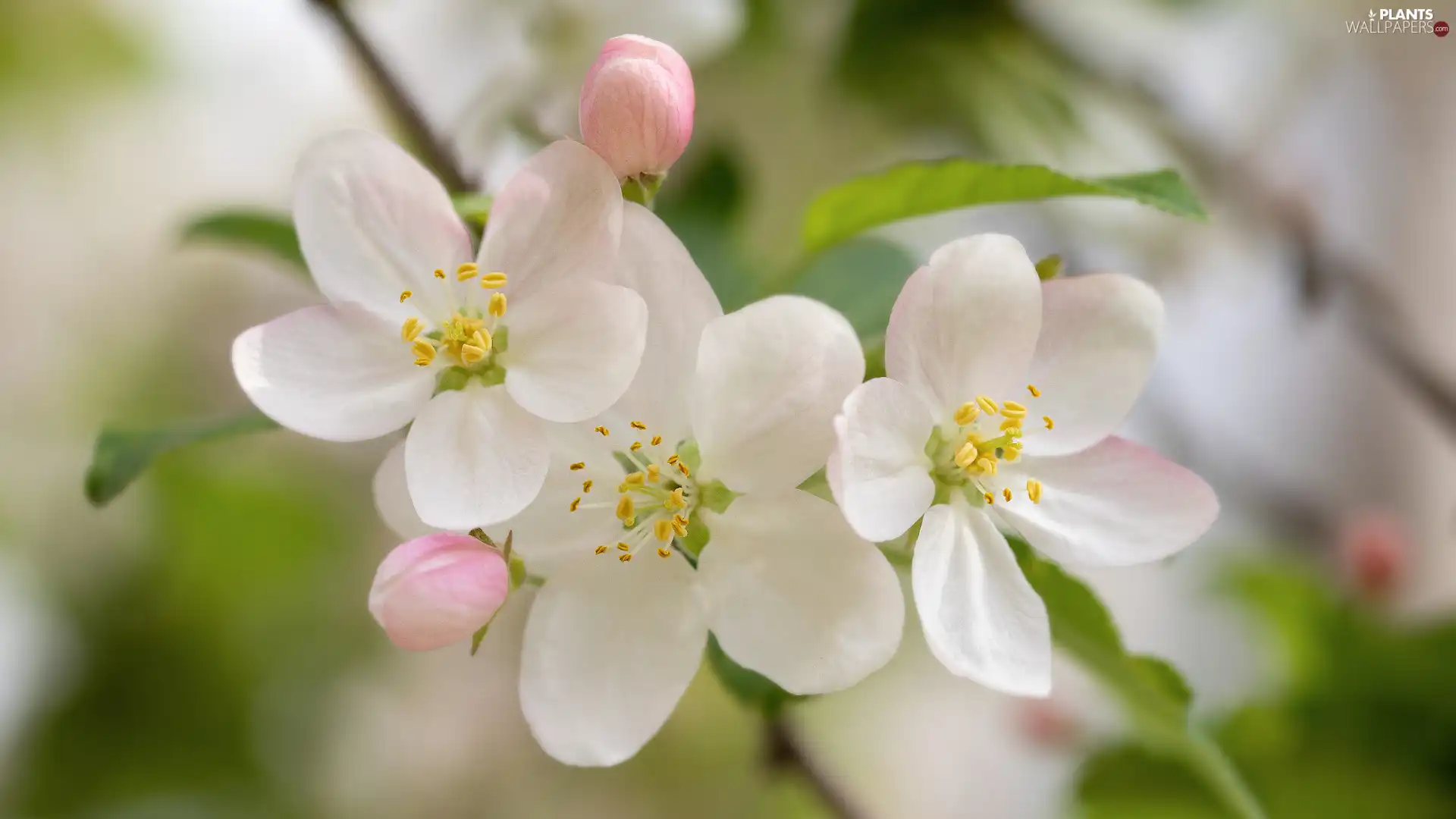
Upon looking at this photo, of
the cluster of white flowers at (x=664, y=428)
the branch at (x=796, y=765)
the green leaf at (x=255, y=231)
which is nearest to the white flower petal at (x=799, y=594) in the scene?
the cluster of white flowers at (x=664, y=428)

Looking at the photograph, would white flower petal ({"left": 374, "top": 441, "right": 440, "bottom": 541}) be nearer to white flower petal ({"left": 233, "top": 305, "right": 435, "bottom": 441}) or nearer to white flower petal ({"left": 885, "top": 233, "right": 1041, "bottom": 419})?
white flower petal ({"left": 233, "top": 305, "right": 435, "bottom": 441})

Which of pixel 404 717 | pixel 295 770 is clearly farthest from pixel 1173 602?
pixel 295 770

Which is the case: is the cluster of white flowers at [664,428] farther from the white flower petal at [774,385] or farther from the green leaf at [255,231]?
the green leaf at [255,231]

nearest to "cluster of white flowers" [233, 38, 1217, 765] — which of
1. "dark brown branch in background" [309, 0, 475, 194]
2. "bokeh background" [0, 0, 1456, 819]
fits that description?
"dark brown branch in background" [309, 0, 475, 194]

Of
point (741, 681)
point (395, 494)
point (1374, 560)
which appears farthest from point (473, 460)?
point (1374, 560)

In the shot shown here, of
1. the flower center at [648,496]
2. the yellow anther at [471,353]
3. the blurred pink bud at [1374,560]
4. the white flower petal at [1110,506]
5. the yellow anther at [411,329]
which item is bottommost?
the blurred pink bud at [1374,560]
